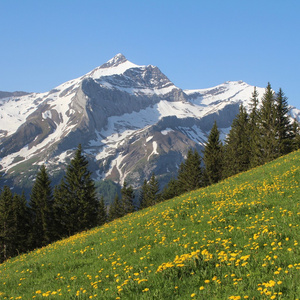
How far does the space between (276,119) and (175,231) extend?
142 ft

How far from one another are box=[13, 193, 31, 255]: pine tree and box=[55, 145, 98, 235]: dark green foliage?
665cm

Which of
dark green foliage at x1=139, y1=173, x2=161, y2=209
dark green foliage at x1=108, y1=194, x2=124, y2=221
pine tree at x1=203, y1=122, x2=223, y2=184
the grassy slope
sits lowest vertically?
dark green foliage at x1=108, y1=194, x2=124, y2=221

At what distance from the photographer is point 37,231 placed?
5034 centimetres

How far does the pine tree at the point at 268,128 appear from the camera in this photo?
154ft

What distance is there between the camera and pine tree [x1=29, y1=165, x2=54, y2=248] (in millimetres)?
48031

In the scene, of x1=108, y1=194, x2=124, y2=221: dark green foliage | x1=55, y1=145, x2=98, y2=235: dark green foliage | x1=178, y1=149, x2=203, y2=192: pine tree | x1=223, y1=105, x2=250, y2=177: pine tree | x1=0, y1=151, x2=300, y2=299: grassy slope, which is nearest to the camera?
x1=0, y1=151, x2=300, y2=299: grassy slope

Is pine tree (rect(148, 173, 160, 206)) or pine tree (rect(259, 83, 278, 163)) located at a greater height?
pine tree (rect(259, 83, 278, 163))

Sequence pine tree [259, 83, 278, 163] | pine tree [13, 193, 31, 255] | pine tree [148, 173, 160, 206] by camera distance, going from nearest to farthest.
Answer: pine tree [259, 83, 278, 163], pine tree [13, 193, 31, 255], pine tree [148, 173, 160, 206]

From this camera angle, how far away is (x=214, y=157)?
61219 millimetres

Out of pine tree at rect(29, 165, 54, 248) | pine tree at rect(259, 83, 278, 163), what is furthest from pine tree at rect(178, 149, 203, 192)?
pine tree at rect(29, 165, 54, 248)

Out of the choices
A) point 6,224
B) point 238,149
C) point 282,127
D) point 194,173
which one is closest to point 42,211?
point 6,224

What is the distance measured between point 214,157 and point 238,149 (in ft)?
21.6

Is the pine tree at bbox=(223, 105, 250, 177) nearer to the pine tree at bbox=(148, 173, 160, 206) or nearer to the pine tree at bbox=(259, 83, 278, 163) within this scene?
the pine tree at bbox=(259, 83, 278, 163)

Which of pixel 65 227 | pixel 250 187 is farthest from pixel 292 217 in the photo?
pixel 65 227
